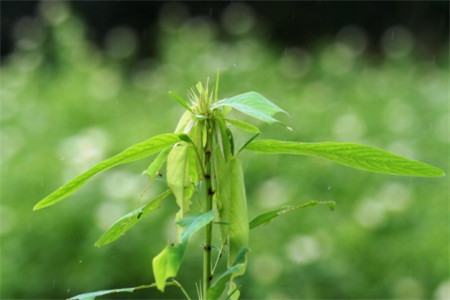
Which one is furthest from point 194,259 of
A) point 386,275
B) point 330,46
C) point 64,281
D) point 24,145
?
point 330,46

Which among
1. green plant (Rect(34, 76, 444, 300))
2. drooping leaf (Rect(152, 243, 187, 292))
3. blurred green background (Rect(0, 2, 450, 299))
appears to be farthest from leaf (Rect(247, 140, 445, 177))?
blurred green background (Rect(0, 2, 450, 299))

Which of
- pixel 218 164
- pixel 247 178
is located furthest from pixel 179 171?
pixel 247 178

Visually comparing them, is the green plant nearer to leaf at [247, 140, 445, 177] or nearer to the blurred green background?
leaf at [247, 140, 445, 177]

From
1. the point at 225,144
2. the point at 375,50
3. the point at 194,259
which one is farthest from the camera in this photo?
the point at 375,50

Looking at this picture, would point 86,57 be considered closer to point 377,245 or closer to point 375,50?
point 377,245

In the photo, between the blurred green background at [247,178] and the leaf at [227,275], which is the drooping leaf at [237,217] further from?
the blurred green background at [247,178]
